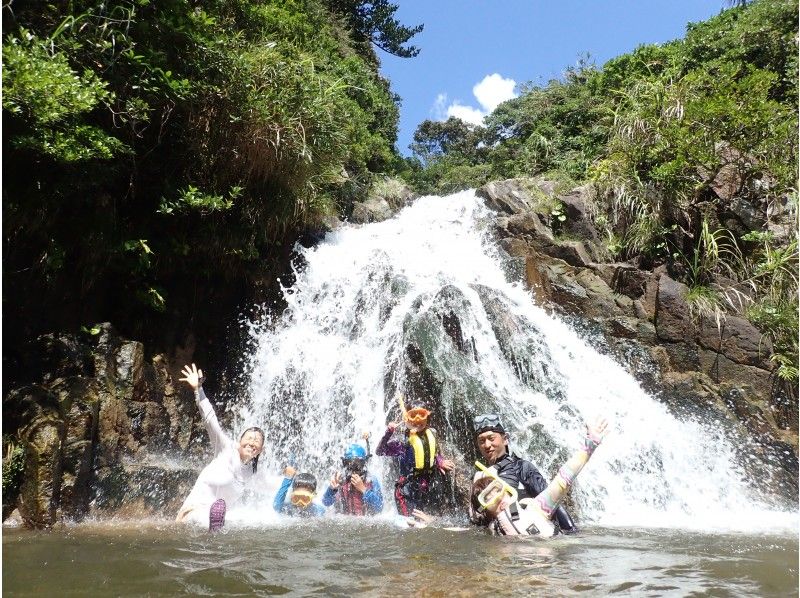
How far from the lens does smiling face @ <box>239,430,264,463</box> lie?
4453 mm

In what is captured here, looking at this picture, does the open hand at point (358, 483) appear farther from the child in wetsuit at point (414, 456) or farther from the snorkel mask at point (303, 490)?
the snorkel mask at point (303, 490)

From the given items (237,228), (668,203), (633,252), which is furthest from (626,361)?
(237,228)

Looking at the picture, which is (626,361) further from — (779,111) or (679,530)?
(779,111)

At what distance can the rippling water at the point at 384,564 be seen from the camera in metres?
2.84

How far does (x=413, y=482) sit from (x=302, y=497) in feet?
3.54

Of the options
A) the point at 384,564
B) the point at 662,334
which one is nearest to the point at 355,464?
the point at 384,564

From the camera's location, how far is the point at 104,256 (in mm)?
7207

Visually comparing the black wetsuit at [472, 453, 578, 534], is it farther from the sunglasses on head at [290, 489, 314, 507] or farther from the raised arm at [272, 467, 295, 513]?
the raised arm at [272, 467, 295, 513]

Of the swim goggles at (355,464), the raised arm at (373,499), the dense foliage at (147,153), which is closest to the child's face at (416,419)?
the swim goggles at (355,464)

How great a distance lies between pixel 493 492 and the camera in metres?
4.13

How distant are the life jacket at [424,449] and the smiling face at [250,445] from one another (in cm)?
149

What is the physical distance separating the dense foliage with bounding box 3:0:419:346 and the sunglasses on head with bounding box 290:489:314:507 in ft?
12.3

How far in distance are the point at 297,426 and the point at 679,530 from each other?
464 cm

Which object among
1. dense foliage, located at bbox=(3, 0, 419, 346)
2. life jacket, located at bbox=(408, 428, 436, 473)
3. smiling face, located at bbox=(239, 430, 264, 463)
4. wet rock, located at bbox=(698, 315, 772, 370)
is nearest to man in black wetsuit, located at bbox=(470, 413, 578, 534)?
life jacket, located at bbox=(408, 428, 436, 473)
